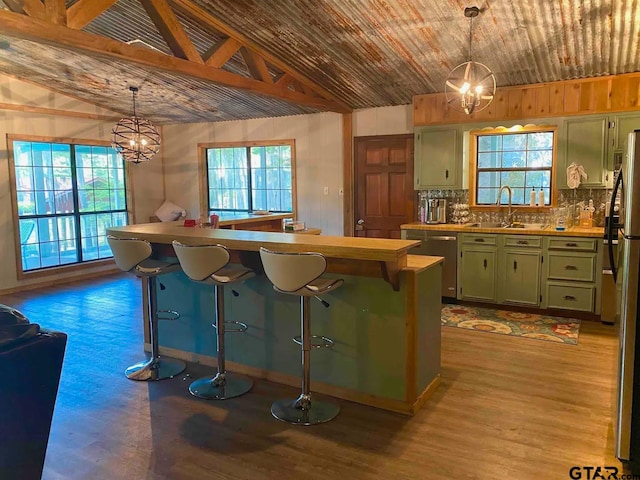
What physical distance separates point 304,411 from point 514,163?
4154 mm

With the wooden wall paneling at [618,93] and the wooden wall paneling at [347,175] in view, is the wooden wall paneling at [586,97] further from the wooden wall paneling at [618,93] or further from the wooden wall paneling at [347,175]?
the wooden wall paneling at [347,175]

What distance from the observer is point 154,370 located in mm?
3789

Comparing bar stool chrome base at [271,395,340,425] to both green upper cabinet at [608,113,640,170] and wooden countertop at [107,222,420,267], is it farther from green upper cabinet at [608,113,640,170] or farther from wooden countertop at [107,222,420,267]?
green upper cabinet at [608,113,640,170]

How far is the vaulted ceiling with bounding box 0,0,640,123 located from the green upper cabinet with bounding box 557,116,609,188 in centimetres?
50

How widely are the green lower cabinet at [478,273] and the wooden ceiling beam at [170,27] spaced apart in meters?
3.55

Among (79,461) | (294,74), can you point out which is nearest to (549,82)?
(294,74)

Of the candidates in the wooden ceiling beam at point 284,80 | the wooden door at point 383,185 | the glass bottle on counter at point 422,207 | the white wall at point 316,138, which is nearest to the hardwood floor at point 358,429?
the glass bottle on counter at point 422,207

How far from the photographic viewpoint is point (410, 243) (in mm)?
3078

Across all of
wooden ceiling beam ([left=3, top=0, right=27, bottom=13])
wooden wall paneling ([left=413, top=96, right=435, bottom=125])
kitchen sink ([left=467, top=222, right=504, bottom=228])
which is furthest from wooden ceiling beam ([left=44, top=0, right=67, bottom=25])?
kitchen sink ([left=467, top=222, right=504, bottom=228])

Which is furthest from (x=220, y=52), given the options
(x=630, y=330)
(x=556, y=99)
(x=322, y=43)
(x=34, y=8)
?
(x=630, y=330)

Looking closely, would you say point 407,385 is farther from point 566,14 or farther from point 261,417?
point 566,14

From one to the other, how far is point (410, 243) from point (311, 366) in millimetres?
1153

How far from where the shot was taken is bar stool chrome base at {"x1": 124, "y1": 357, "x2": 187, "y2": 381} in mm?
3729

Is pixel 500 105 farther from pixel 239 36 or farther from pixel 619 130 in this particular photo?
pixel 239 36
